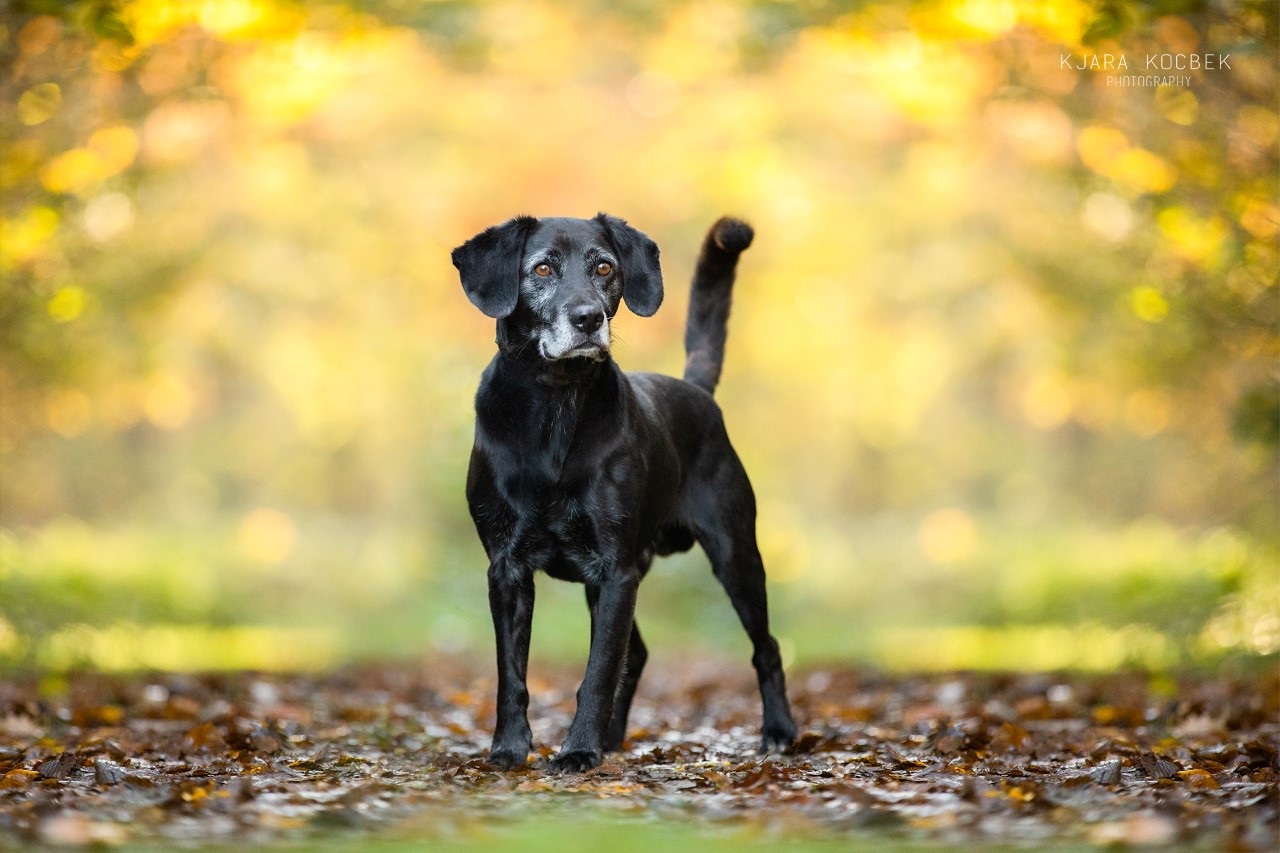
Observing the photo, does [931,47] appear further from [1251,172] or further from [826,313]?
[826,313]

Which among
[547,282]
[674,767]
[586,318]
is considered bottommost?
[674,767]

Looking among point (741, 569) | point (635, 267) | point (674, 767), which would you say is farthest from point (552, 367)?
point (674, 767)

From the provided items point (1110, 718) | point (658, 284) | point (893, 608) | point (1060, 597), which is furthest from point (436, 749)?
point (893, 608)

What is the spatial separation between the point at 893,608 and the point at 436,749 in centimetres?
1598

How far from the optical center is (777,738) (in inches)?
251

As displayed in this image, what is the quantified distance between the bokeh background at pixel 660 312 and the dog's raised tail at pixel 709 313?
2.21m

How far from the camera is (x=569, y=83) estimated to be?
19.3 meters

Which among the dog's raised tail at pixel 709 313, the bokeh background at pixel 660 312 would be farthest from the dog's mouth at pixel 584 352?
the bokeh background at pixel 660 312

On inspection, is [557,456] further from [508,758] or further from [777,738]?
[777,738]

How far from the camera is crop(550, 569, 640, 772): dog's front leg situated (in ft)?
17.9

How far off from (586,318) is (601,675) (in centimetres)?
126

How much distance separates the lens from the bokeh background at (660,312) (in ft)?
35.0

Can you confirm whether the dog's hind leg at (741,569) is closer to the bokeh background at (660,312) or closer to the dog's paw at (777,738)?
the dog's paw at (777,738)

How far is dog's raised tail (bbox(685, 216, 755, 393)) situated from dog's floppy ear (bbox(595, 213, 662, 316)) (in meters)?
1.15
